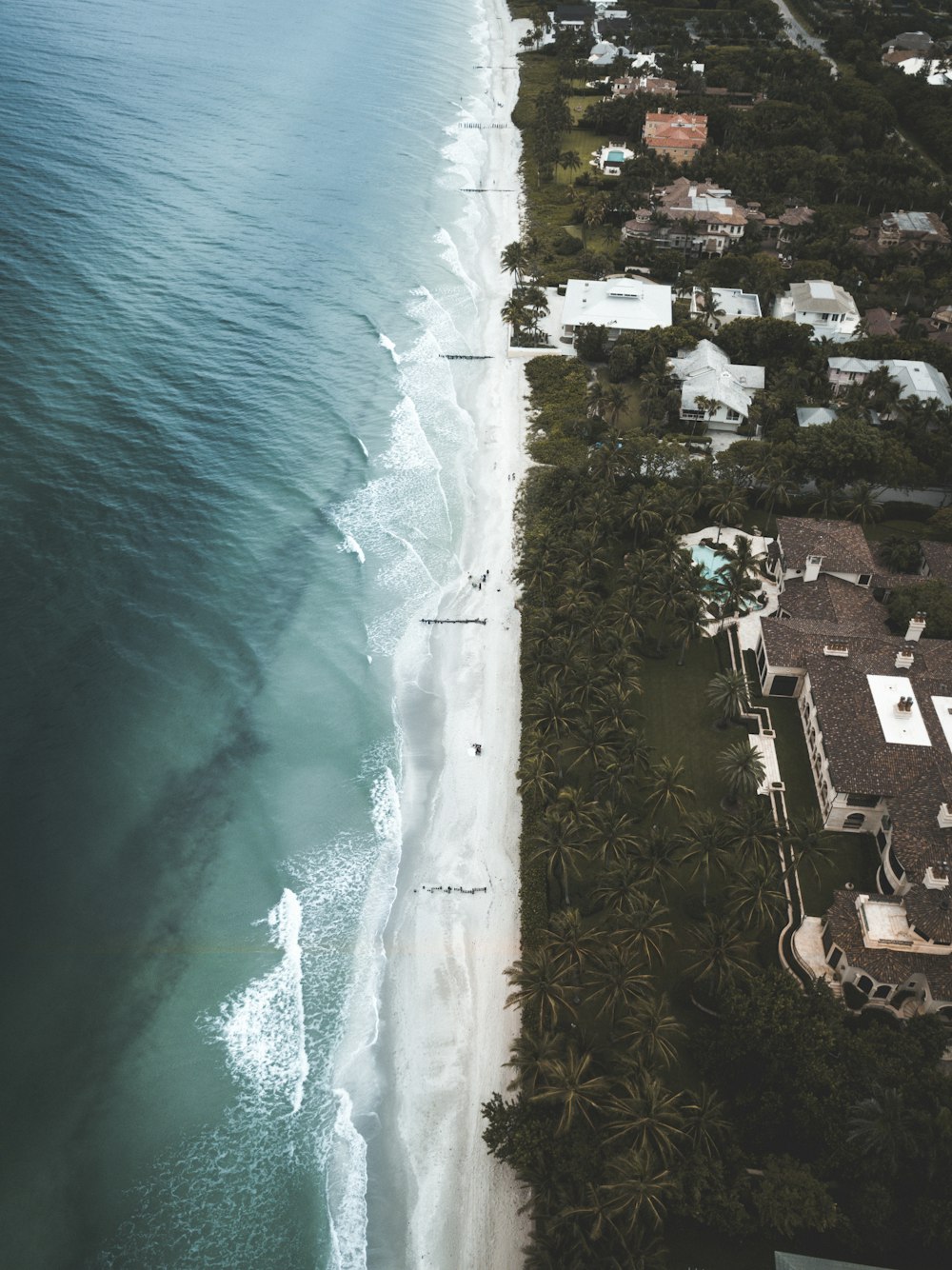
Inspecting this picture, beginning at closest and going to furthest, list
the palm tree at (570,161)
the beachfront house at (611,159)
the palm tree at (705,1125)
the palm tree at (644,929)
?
the palm tree at (705,1125)
the palm tree at (644,929)
the palm tree at (570,161)
the beachfront house at (611,159)

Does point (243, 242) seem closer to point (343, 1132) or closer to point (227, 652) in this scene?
point (227, 652)

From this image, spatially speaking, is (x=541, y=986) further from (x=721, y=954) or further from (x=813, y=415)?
(x=813, y=415)

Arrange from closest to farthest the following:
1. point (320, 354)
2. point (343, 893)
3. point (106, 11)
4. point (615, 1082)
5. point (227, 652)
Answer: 1. point (615, 1082)
2. point (343, 893)
3. point (227, 652)
4. point (320, 354)
5. point (106, 11)

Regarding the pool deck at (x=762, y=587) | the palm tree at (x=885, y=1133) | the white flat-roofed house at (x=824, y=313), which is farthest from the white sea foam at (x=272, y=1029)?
the white flat-roofed house at (x=824, y=313)

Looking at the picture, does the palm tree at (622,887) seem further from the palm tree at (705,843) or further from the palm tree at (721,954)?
the palm tree at (721,954)

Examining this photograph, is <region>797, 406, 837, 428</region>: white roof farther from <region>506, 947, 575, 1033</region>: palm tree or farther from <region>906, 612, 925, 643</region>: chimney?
<region>506, 947, 575, 1033</region>: palm tree

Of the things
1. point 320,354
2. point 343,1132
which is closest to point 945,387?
point 320,354
